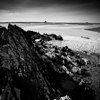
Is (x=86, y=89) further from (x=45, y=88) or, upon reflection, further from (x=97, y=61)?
(x=97, y=61)

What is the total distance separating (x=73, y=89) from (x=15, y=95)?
3069mm

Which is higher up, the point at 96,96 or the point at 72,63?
the point at 72,63

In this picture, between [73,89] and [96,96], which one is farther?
[73,89]

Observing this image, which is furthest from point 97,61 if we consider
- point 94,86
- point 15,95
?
point 15,95

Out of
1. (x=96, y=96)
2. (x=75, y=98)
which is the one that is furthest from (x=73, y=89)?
(x=96, y=96)

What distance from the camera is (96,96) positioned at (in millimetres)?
4020

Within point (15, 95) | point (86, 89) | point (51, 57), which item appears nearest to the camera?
point (15, 95)

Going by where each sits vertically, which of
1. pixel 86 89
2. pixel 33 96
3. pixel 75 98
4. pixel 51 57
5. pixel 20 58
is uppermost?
pixel 20 58

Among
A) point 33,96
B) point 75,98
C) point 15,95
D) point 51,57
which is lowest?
point 75,98

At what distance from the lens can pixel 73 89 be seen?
4.31m

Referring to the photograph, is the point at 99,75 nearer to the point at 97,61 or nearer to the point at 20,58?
the point at 97,61

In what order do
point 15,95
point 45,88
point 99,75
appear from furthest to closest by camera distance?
point 99,75 < point 45,88 < point 15,95

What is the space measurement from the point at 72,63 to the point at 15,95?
4797 mm

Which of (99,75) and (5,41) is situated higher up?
(5,41)
